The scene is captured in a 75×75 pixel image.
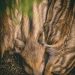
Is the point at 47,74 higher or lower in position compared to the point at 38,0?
lower

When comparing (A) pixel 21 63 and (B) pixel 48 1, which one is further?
(A) pixel 21 63

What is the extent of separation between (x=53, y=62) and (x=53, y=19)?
0.26 m

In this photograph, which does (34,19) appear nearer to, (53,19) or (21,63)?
(53,19)

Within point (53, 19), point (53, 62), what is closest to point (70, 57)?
point (53, 62)

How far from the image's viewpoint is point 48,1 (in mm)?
2051

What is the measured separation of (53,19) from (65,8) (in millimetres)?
93

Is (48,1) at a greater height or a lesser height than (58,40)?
greater

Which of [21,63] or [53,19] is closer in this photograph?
[53,19]

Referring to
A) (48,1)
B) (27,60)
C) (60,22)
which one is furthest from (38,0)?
(27,60)

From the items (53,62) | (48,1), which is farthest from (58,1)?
(53,62)

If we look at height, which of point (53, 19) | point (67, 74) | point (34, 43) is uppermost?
point (53, 19)

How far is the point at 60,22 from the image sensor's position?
2.11m

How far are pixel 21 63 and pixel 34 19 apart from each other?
32cm

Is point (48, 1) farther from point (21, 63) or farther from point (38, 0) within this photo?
point (21, 63)
